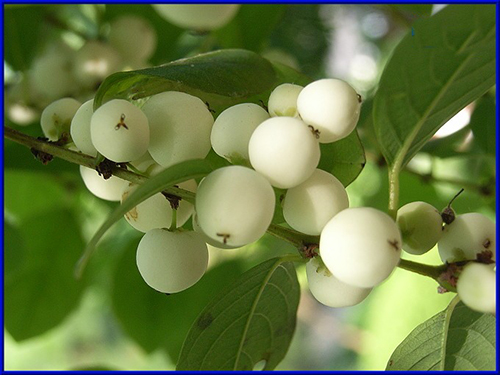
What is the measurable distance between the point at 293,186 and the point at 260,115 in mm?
50

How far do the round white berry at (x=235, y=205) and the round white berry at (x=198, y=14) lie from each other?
1.04ft

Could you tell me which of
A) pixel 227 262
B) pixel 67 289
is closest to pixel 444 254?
pixel 227 262

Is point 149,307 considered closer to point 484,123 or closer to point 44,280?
point 44,280

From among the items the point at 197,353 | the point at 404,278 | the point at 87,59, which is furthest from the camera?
the point at 404,278

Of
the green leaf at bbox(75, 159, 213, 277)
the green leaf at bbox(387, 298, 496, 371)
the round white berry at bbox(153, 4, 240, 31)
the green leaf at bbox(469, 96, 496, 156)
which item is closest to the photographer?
the green leaf at bbox(75, 159, 213, 277)

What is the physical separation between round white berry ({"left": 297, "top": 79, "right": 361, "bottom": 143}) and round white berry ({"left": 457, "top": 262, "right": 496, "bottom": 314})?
10 centimetres

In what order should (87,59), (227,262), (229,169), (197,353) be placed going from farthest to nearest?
(227,262)
(87,59)
(197,353)
(229,169)

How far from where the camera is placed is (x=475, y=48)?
1.11ft

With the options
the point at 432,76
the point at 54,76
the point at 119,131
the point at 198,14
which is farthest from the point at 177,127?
the point at 54,76

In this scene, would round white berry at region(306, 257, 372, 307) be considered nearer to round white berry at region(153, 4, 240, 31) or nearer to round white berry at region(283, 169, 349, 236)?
round white berry at region(283, 169, 349, 236)

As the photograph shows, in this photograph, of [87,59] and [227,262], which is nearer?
[87,59]

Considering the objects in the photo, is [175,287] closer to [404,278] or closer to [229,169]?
[229,169]

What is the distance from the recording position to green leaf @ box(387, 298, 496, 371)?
402 mm

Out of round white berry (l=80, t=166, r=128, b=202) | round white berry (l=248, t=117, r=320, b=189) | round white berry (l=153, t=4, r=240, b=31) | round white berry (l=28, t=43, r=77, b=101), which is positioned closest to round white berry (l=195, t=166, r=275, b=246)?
round white berry (l=248, t=117, r=320, b=189)
